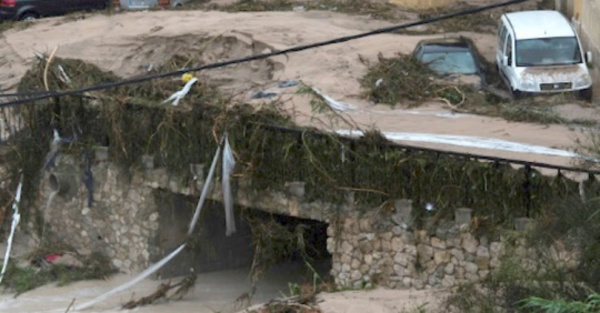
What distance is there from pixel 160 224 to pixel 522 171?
21.3 feet

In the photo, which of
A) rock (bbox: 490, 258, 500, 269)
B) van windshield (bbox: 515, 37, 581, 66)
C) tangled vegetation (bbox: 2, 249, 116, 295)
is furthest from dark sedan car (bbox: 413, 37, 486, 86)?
tangled vegetation (bbox: 2, 249, 116, 295)

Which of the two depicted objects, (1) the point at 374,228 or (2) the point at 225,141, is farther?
(2) the point at 225,141

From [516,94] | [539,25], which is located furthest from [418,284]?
[539,25]

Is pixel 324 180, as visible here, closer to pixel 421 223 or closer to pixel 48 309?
pixel 421 223

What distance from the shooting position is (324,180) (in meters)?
17.5

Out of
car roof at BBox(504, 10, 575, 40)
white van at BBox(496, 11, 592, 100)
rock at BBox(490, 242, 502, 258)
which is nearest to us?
rock at BBox(490, 242, 502, 258)

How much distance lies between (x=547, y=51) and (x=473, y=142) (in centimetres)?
505

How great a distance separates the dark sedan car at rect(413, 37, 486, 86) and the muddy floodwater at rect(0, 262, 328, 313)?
14.8 ft

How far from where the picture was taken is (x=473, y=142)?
17.8 meters

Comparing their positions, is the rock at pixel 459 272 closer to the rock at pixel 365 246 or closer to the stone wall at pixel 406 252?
the stone wall at pixel 406 252

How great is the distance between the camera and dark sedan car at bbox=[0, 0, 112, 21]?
31.4 metres

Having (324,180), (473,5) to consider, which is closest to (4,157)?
(324,180)

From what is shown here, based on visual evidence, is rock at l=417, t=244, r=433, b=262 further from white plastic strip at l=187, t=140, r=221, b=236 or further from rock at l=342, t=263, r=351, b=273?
white plastic strip at l=187, t=140, r=221, b=236

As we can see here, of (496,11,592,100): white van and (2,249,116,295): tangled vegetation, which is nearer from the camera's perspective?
(2,249,116,295): tangled vegetation
